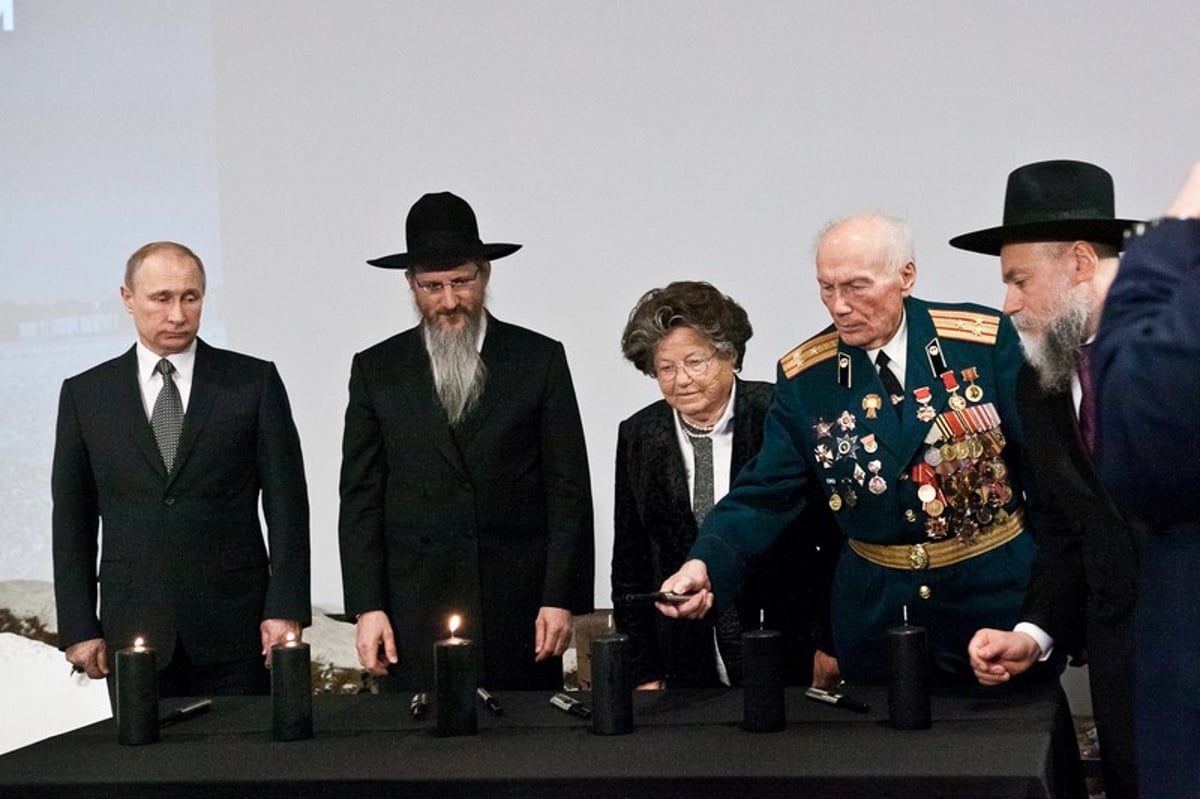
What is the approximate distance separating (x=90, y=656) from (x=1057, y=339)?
2.23m

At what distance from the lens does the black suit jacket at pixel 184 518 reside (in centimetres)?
380

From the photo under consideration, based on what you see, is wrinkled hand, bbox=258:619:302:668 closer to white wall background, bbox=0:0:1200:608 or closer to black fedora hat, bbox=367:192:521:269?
black fedora hat, bbox=367:192:521:269

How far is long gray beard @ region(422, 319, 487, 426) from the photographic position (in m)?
3.83

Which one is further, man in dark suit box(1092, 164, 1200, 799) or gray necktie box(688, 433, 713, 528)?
gray necktie box(688, 433, 713, 528)

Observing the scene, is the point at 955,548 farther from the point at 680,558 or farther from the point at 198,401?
the point at 198,401

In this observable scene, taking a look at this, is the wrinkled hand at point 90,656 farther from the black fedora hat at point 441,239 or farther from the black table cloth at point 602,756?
the black fedora hat at point 441,239

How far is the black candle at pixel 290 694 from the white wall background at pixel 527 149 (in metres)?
2.29

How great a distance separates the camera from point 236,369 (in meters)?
3.92

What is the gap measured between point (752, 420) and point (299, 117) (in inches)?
87.5

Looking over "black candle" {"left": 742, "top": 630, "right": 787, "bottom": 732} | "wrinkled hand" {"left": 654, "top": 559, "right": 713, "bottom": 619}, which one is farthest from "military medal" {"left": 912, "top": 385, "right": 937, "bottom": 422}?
"black candle" {"left": 742, "top": 630, "right": 787, "bottom": 732}

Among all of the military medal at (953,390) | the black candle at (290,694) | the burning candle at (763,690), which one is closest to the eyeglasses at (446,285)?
the military medal at (953,390)

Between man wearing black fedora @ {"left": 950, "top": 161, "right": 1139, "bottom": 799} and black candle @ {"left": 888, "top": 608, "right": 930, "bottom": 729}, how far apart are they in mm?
214

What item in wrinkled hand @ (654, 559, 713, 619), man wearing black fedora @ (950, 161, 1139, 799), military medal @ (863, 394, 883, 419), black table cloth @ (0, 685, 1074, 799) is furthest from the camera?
military medal @ (863, 394, 883, 419)

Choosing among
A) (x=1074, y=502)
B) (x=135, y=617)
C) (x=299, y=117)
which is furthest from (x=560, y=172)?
(x=1074, y=502)
